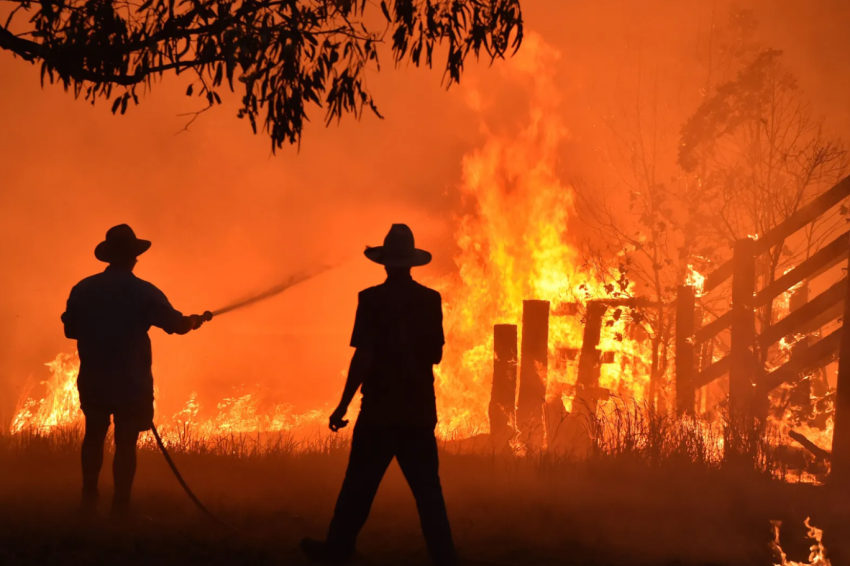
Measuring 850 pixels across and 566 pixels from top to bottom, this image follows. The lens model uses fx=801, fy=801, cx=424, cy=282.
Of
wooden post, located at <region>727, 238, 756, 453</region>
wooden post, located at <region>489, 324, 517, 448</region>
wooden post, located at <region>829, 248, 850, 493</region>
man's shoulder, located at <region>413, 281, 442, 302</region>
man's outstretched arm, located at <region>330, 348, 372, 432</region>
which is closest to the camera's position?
man's outstretched arm, located at <region>330, 348, 372, 432</region>

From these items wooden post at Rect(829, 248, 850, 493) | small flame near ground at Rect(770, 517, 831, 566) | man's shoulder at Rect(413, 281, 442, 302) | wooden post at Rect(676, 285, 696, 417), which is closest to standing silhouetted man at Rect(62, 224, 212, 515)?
man's shoulder at Rect(413, 281, 442, 302)

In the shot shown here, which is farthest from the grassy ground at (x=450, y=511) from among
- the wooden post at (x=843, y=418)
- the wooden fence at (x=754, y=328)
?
the wooden fence at (x=754, y=328)

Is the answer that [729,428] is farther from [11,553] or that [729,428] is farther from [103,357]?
[11,553]

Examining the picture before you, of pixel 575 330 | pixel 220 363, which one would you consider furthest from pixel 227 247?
pixel 575 330

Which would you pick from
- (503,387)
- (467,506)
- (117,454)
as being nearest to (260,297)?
(117,454)

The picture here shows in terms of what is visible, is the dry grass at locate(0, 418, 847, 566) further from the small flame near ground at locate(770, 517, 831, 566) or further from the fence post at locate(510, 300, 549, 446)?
the fence post at locate(510, 300, 549, 446)

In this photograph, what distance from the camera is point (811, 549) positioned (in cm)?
619

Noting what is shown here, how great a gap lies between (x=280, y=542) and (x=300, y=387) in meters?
38.7

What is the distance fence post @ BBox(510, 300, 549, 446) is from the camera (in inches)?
398

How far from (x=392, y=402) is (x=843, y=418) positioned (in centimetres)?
466

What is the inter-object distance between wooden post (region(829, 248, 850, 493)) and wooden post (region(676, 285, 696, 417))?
2072mm

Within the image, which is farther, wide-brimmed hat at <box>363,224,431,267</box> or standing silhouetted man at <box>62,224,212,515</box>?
standing silhouetted man at <box>62,224,212,515</box>

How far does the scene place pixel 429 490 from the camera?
195 inches

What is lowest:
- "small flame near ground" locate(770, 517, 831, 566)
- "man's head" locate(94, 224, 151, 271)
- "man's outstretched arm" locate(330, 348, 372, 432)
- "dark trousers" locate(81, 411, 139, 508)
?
"small flame near ground" locate(770, 517, 831, 566)
